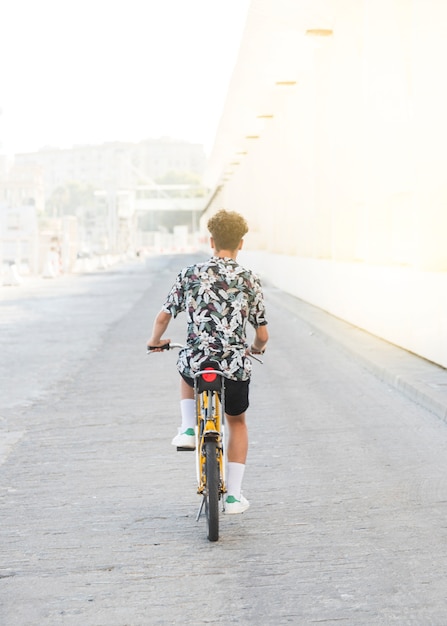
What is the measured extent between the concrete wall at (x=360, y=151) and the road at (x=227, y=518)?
3176 millimetres

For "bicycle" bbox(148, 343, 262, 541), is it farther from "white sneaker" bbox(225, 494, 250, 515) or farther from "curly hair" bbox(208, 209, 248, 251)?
"curly hair" bbox(208, 209, 248, 251)

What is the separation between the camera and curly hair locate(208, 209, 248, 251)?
229 inches

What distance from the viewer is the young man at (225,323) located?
5.64m

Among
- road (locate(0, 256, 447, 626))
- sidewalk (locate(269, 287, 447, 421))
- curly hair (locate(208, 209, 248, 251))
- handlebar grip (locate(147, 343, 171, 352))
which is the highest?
curly hair (locate(208, 209, 248, 251))

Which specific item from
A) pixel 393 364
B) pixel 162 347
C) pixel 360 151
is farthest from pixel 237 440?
pixel 360 151

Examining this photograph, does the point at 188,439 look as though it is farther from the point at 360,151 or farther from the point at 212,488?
the point at 360,151

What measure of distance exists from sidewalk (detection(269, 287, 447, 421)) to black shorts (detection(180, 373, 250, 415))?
166 inches

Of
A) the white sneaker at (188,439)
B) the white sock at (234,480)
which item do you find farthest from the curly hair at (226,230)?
the white sock at (234,480)

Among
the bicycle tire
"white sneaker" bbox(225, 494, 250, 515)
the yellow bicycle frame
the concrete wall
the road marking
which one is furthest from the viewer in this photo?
the concrete wall

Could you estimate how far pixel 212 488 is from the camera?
541cm

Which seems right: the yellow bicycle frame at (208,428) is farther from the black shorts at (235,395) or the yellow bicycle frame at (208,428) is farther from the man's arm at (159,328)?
the man's arm at (159,328)

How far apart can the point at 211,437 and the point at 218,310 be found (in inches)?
26.3

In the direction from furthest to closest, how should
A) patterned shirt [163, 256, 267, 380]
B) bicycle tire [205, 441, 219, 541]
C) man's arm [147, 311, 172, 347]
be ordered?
man's arm [147, 311, 172, 347] → patterned shirt [163, 256, 267, 380] → bicycle tire [205, 441, 219, 541]

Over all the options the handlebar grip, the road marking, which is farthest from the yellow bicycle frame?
the road marking
